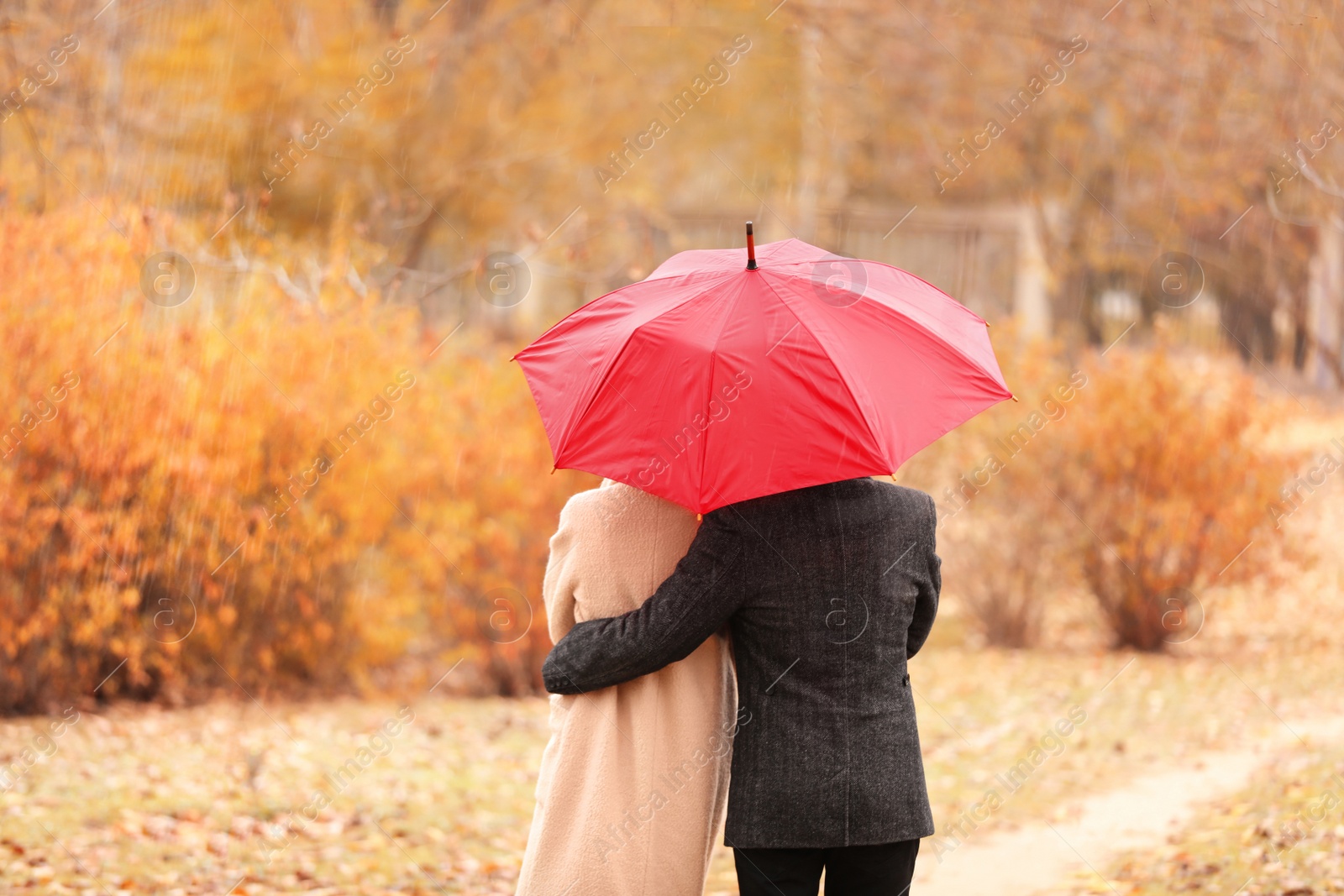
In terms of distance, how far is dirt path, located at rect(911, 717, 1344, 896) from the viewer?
15.8ft

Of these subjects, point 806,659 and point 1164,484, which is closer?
point 806,659

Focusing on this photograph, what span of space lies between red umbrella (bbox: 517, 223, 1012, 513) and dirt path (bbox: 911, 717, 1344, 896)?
3.04m

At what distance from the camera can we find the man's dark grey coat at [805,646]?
228cm

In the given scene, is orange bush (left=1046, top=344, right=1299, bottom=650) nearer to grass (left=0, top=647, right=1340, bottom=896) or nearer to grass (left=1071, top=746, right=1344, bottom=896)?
grass (left=0, top=647, right=1340, bottom=896)

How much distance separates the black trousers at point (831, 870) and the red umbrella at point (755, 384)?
29.0 inches

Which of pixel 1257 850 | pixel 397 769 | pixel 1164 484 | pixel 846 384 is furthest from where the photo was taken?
pixel 1164 484

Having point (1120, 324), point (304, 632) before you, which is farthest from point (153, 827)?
point (1120, 324)

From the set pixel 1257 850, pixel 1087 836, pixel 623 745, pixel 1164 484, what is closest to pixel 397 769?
pixel 1087 836

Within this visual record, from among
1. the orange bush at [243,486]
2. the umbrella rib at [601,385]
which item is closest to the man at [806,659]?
the umbrella rib at [601,385]

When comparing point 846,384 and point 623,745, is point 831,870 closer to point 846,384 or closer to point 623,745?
point 623,745

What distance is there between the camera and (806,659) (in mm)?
2295

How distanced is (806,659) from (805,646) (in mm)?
27

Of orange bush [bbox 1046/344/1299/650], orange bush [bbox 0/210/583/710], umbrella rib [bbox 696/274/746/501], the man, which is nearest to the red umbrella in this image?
umbrella rib [bbox 696/274/746/501]

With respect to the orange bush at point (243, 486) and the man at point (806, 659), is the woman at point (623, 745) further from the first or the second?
the orange bush at point (243, 486)
